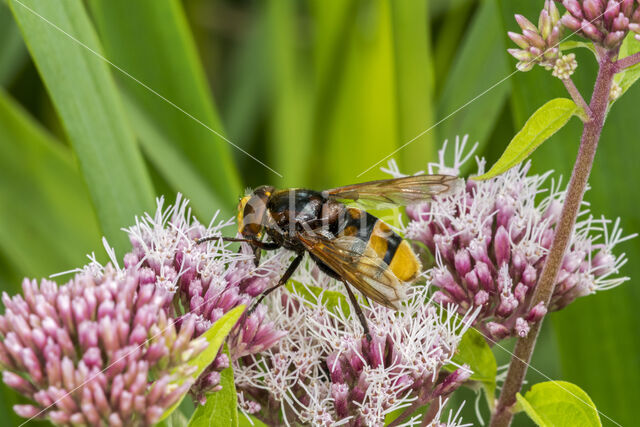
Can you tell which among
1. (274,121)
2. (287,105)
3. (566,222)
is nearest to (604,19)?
(566,222)

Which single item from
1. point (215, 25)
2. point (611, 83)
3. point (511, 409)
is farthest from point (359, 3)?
point (511, 409)

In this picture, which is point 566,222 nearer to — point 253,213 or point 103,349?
point 253,213

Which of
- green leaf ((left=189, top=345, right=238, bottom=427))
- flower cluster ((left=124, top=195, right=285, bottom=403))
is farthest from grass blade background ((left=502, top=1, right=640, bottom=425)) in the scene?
green leaf ((left=189, top=345, right=238, bottom=427))

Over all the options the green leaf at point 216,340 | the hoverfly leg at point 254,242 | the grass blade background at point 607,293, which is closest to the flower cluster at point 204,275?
the hoverfly leg at point 254,242

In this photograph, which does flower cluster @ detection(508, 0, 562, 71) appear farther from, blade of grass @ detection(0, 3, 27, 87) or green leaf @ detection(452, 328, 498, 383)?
blade of grass @ detection(0, 3, 27, 87)

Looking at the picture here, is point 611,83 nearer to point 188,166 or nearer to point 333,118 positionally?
point 188,166

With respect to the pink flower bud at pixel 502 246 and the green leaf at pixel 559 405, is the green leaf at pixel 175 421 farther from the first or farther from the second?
the pink flower bud at pixel 502 246

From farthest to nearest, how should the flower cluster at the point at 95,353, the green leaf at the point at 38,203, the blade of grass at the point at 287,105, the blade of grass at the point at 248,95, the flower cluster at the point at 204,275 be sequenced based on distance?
1. the blade of grass at the point at 248,95
2. the blade of grass at the point at 287,105
3. the green leaf at the point at 38,203
4. the flower cluster at the point at 204,275
5. the flower cluster at the point at 95,353
